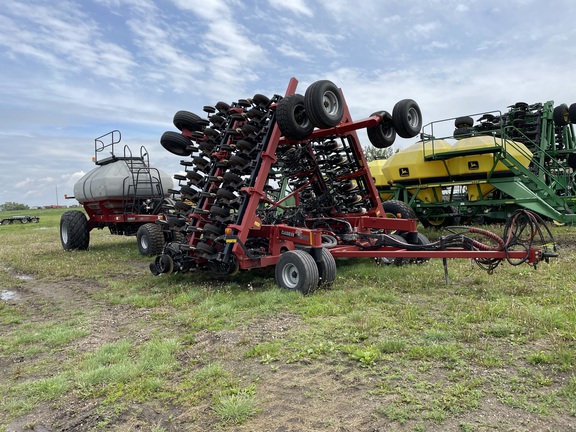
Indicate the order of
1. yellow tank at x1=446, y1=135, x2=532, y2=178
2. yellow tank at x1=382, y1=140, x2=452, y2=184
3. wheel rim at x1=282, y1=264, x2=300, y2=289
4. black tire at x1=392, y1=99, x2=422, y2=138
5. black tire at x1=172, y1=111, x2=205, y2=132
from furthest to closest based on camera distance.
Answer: yellow tank at x1=382, y1=140, x2=452, y2=184
yellow tank at x1=446, y1=135, x2=532, y2=178
black tire at x1=172, y1=111, x2=205, y2=132
black tire at x1=392, y1=99, x2=422, y2=138
wheel rim at x1=282, y1=264, x2=300, y2=289

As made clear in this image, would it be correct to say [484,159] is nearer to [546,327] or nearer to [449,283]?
[449,283]

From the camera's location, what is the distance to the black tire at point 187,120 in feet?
27.5

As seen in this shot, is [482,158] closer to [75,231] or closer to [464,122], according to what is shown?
[464,122]

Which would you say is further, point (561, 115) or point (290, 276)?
point (561, 115)

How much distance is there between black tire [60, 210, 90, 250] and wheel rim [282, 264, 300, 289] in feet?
28.0

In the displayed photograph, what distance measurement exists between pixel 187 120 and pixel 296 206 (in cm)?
270

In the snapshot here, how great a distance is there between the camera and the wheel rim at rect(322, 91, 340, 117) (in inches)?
263

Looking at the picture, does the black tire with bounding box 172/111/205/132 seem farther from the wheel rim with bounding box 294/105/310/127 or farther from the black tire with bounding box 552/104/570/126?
the black tire with bounding box 552/104/570/126

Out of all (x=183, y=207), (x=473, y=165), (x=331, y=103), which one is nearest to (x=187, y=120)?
(x=183, y=207)

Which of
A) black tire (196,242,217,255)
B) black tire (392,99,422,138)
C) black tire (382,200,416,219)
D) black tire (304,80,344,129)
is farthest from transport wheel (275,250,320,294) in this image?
black tire (382,200,416,219)

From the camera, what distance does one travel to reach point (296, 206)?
8.90 m

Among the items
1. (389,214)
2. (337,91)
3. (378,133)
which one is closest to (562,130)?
(389,214)

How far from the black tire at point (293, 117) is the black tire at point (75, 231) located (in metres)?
8.27

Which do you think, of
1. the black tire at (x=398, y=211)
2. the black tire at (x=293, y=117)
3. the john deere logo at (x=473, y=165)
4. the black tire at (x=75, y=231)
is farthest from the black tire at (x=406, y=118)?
the black tire at (x=75, y=231)
